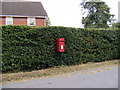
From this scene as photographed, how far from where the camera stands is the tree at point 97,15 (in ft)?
96.8

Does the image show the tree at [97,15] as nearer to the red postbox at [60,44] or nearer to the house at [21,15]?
the house at [21,15]

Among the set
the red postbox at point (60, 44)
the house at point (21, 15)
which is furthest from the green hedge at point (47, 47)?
the house at point (21, 15)

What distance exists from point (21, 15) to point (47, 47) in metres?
13.7

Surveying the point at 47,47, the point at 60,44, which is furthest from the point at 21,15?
the point at 60,44

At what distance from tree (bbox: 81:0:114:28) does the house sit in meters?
13.0

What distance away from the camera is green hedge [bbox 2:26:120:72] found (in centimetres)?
682

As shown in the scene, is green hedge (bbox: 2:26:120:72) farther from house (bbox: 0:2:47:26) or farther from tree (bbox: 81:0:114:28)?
tree (bbox: 81:0:114:28)

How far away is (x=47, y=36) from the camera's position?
7496mm

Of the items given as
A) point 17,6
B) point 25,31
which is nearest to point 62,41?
point 25,31

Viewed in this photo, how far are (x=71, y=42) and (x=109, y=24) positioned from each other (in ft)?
87.0

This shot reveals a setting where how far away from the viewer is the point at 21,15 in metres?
19.5

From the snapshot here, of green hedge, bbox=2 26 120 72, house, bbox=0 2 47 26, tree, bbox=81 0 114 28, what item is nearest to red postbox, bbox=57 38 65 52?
green hedge, bbox=2 26 120 72

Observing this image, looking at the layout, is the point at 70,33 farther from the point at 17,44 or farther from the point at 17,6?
the point at 17,6

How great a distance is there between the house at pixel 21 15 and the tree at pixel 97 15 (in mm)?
13015
